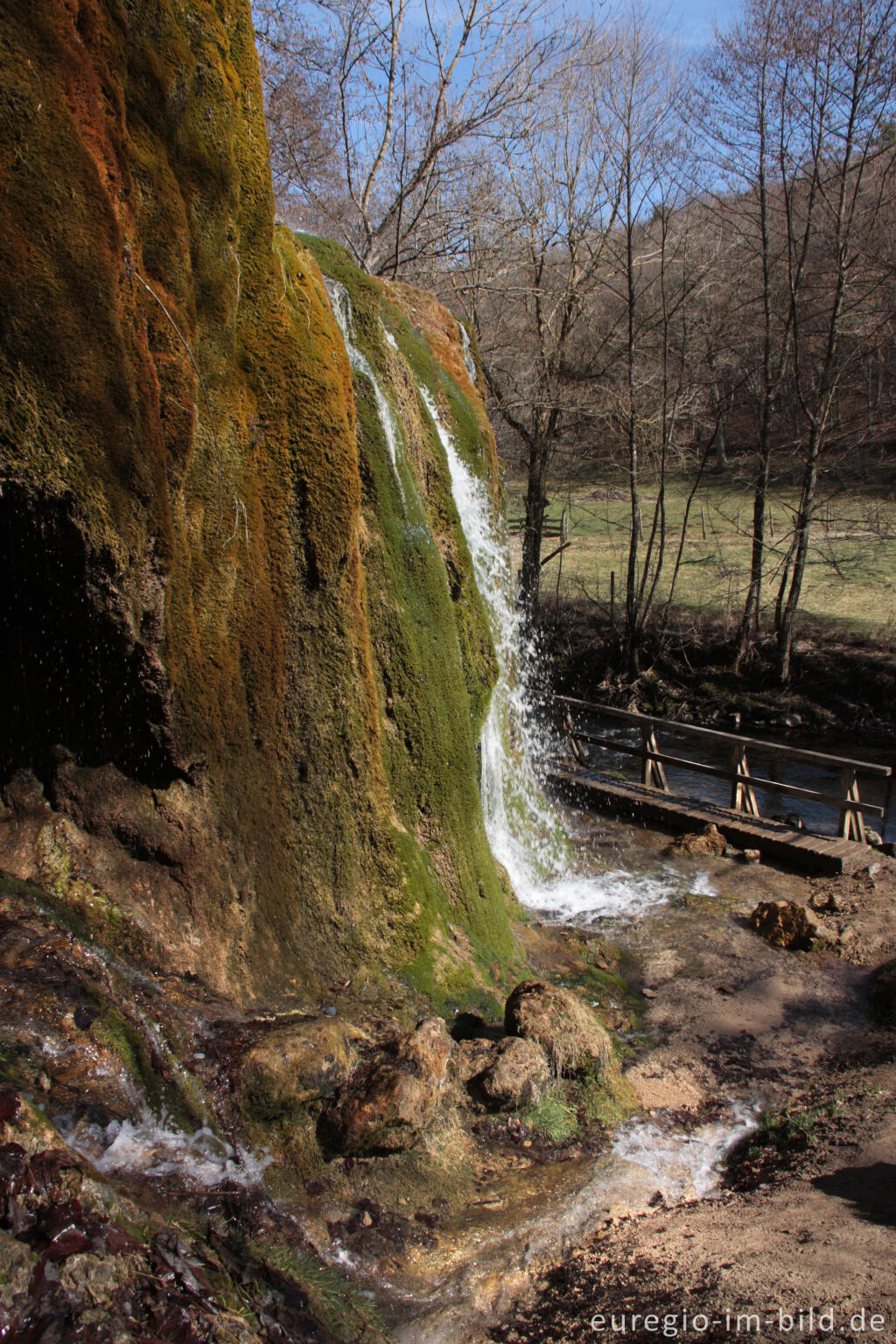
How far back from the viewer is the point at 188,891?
4.72 m

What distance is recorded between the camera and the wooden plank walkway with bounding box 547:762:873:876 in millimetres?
10484

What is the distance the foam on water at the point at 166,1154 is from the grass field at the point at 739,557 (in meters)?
16.2

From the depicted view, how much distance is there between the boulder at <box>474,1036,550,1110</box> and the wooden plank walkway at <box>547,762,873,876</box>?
6.43 metres

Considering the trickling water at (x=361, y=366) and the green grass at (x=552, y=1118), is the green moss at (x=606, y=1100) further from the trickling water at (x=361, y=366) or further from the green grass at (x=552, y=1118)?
the trickling water at (x=361, y=366)

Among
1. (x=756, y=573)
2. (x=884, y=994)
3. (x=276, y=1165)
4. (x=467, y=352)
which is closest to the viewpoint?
(x=276, y=1165)

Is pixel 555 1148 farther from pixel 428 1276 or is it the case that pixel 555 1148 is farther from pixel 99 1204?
pixel 99 1204

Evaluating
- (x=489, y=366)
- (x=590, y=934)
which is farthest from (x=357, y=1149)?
(x=489, y=366)

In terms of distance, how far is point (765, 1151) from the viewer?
5258mm

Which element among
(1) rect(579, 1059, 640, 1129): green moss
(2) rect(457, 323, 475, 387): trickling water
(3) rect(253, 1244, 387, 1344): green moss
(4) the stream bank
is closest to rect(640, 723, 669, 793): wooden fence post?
(2) rect(457, 323, 475, 387): trickling water

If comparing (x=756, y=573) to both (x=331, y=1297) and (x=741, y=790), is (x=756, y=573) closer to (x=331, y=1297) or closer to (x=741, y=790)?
(x=741, y=790)

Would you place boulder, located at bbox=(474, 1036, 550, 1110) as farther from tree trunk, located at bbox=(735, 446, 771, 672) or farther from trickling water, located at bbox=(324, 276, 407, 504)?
tree trunk, located at bbox=(735, 446, 771, 672)

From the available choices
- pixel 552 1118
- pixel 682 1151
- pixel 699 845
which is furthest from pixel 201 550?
pixel 699 845

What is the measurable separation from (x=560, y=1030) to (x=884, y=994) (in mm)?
3473

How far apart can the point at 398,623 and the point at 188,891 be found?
8.69ft
